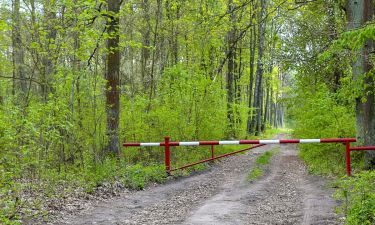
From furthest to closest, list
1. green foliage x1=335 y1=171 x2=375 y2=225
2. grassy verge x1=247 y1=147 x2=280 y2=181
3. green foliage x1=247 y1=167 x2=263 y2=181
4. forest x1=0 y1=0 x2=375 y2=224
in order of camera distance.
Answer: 1. grassy verge x1=247 y1=147 x2=280 y2=181
2. green foliage x1=247 y1=167 x2=263 y2=181
3. forest x1=0 y1=0 x2=375 y2=224
4. green foliage x1=335 y1=171 x2=375 y2=225

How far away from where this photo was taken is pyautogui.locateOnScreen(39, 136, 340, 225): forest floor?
6.80 meters

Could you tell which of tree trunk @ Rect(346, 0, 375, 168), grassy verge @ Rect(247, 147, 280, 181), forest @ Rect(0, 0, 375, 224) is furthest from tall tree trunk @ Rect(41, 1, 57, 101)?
tree trunk @ Rect(346, 0, 375, 168)

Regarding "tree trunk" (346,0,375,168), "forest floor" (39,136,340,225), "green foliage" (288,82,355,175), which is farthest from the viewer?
"green foliage" (288,82,355,175)

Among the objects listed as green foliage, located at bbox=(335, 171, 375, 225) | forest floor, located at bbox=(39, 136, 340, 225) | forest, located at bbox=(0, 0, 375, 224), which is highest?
forest, located at bbox=(0, 0, 375, 224)

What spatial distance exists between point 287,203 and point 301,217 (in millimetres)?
1273

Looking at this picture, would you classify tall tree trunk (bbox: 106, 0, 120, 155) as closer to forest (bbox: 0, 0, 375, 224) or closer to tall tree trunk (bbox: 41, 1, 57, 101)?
forest (bbox: 0, 0, 375, 224)

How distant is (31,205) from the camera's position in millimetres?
6695

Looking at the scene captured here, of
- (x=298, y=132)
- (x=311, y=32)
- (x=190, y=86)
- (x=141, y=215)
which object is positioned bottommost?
(x=141, y=215)

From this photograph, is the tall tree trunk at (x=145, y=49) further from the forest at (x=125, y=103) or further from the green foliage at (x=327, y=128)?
the green foliage at (x=327, y=128)

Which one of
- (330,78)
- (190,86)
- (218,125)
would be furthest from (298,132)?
(190,86)

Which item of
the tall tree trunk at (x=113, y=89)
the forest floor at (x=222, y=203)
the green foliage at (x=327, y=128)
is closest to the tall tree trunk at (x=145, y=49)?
the tall tree trunk at (x=113, y=89)

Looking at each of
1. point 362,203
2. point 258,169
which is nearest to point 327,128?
point 258,169

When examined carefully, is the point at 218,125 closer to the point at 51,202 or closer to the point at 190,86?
the point at 190,86

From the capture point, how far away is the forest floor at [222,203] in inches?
268
